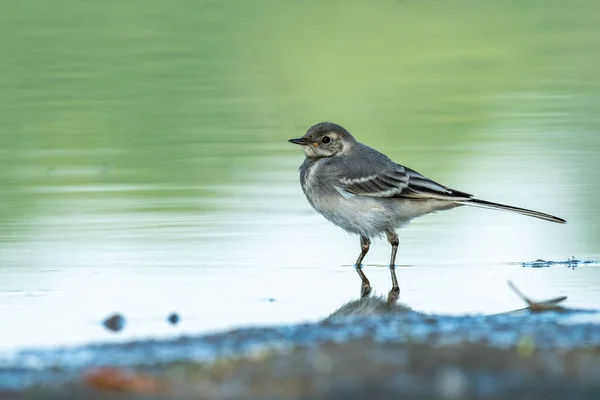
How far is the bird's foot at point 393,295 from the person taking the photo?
9.60 m

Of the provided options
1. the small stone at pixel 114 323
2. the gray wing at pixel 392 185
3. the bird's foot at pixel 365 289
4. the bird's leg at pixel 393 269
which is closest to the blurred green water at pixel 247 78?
the gray wing at pixel 392 185

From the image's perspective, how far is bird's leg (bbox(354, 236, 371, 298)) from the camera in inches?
396

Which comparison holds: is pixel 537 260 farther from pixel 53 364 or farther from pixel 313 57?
pixel 313 57

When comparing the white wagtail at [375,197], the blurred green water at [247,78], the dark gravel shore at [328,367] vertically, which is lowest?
the dark gravel shore at [328,367]

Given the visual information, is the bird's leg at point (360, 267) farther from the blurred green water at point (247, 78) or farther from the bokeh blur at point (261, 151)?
the blurred green water at point (247, 78)

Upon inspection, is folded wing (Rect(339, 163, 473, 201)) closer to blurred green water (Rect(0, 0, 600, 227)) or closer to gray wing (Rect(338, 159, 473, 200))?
gray wing (Rect(338, 159, 473, 200))

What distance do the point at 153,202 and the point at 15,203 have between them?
4.75 ft

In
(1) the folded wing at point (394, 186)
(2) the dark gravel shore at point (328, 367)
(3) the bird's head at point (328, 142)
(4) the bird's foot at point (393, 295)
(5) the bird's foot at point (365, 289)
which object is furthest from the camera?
(3) the bird's head at point (328, 142)

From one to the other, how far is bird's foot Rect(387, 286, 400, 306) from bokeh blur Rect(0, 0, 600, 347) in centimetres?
11

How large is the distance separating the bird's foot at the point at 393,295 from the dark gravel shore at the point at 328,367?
200 cm

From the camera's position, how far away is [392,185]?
37.4 ft

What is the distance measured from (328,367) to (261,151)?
1097 cm

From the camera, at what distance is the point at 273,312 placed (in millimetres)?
9141

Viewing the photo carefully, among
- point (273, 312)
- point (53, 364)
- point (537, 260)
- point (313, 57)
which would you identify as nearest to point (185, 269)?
point (273, 312)
